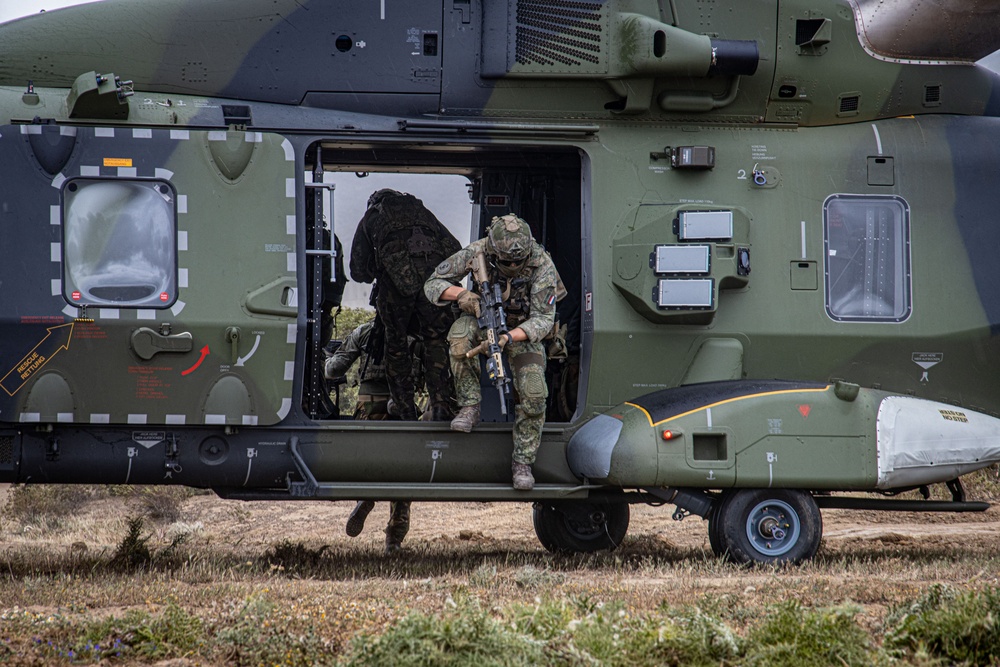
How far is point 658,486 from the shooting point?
24.7 ft

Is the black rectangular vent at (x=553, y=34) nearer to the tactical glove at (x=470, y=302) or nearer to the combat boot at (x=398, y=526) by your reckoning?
the tactical glove at (x=470, y=302)

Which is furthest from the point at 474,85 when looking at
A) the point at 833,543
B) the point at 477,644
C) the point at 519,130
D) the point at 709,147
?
the point at 833,543

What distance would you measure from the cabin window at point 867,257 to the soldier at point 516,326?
2.08 metres

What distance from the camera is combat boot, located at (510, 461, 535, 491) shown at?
24.5 ft

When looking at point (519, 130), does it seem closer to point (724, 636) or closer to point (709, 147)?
→ point (709, 147)

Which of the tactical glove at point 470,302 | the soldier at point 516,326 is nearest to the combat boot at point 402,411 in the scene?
the soldier at point 516,326

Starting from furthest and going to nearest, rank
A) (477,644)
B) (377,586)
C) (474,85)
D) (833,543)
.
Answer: (833,543) → (474,85) → (377,586) → (477,644)

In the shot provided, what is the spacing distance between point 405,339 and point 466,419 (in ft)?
4.83

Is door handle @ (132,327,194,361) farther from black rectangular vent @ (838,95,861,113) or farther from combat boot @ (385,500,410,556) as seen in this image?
black rectangular vent @ (838,95,861,113)

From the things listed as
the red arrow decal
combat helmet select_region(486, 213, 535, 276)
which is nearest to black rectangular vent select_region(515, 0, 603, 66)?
combat helmet select_region(486, 213, 535, 276)

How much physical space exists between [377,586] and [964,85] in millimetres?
5835

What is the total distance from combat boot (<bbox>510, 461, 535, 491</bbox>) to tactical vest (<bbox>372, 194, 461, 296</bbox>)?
190 centimetres

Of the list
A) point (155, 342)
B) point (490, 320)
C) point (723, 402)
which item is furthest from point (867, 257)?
point (155, 342)

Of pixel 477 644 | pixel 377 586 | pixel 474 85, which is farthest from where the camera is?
pixel 474 85
